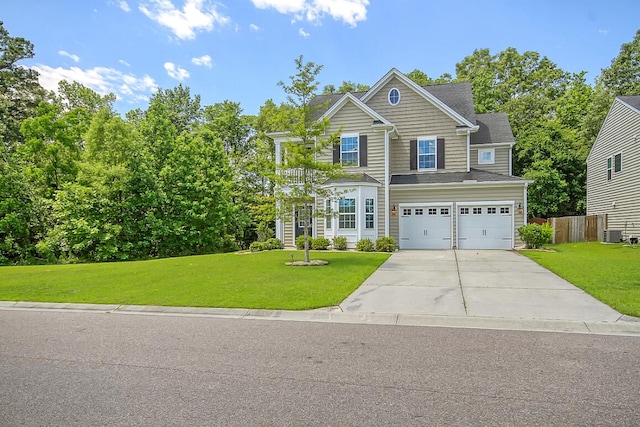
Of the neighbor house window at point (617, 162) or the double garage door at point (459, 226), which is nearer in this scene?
the double garage door at point (459, 226)

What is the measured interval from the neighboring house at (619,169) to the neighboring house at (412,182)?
6.88 m

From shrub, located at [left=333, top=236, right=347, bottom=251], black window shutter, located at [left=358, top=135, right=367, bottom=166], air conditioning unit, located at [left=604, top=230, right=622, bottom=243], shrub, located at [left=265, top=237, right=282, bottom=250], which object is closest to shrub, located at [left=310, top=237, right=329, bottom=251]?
shrub, located at [left=333, top=236, right=347, bottom=251]

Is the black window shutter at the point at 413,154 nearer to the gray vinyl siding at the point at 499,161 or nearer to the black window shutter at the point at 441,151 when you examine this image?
the black window shutter at the point at 441,151

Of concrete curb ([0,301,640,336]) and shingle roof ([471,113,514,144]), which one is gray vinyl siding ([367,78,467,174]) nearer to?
shingle roof ([471,113,514,144])

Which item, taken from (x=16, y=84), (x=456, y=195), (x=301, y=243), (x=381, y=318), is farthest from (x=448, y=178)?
(x=16, y=84)

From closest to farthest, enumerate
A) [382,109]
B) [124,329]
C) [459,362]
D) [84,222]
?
1. [459,362]
2. [124,329]
3. [84,222]
4. [382,109]

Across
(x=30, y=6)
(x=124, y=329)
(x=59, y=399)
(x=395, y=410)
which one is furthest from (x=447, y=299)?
(x=30, y=6)

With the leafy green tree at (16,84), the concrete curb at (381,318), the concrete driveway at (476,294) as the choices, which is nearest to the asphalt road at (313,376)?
the concrete curb at (381,318)

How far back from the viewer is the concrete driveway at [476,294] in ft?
24.2

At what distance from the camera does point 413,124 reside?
70.5ft

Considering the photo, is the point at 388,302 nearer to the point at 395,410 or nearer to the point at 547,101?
the point at 395,410

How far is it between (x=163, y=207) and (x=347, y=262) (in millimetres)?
13505

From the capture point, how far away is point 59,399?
13.0 ft

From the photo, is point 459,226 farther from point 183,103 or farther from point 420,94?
point 183,103
